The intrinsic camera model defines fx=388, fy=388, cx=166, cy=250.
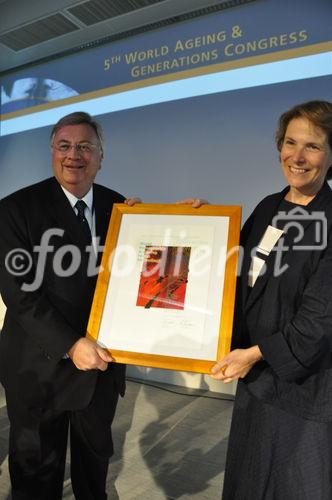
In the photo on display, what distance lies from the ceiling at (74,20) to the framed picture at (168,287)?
8.40ft

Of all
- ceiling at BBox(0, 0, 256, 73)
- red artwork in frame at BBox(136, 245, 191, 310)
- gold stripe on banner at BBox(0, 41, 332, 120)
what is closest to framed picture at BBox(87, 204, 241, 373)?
red artwork in frame at BBox(136, 245, 191, 310)

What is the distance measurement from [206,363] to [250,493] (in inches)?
16.9

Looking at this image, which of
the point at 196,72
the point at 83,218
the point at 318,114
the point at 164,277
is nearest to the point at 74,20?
the point at 196,72

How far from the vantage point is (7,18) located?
357cm

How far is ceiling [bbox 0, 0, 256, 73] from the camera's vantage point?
312 centimetres

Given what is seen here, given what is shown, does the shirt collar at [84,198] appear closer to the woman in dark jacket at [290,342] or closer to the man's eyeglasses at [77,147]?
the man's eyeglasses at [77,147]

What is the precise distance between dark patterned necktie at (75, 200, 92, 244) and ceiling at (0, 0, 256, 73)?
243 cm

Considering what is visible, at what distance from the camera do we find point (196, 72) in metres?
3.12

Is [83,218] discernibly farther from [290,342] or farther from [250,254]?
[290,342]

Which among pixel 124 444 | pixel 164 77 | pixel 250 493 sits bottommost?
pixel 124 444

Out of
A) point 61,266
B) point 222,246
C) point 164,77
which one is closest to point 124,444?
point 61,266

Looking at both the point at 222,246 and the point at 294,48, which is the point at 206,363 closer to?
the point at 222,246

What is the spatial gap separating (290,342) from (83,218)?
793 millimetres

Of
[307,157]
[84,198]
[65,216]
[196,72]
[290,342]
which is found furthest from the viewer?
[196,72]
